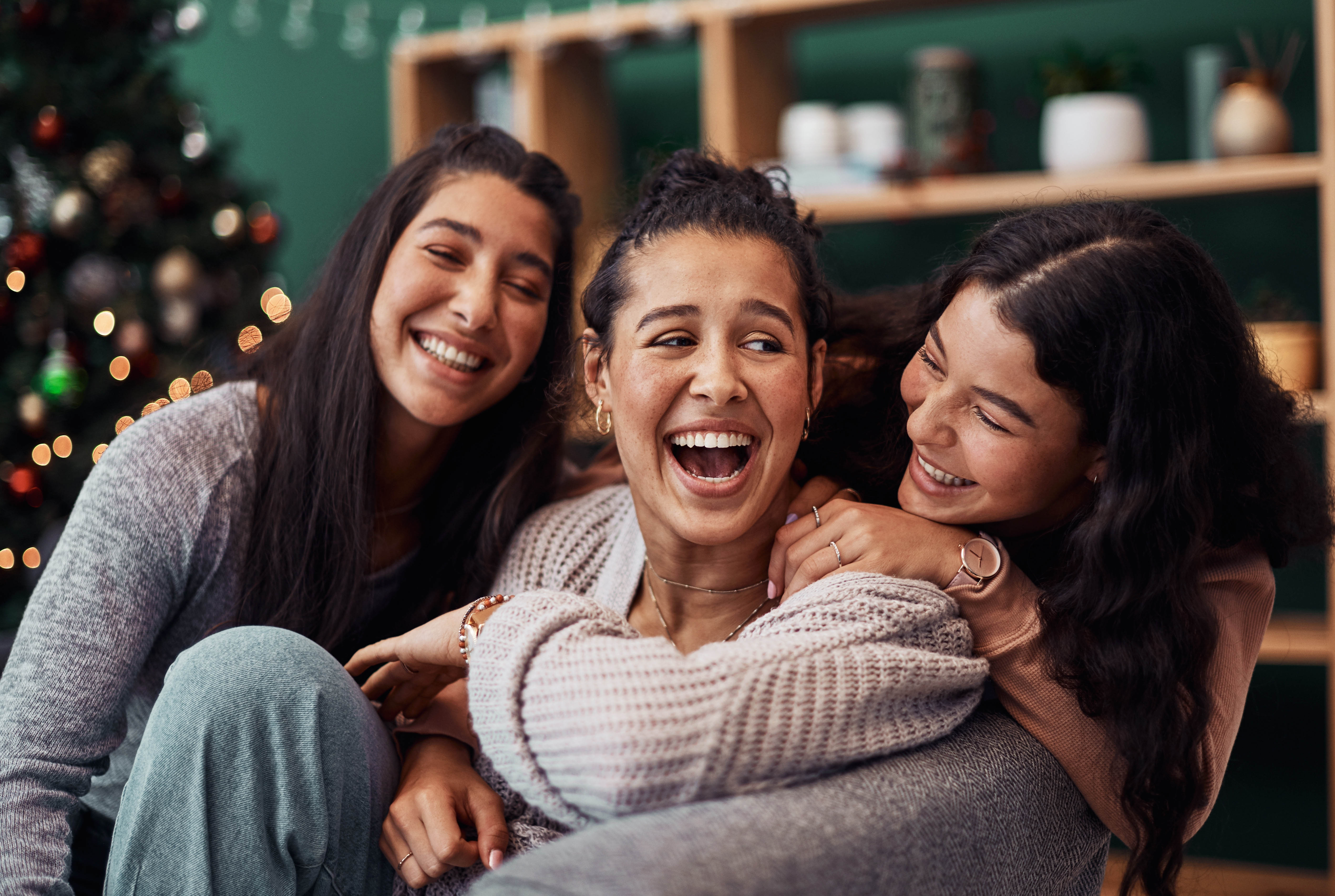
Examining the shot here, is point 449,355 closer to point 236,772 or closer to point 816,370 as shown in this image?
point 816,370

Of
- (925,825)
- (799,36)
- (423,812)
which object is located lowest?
(423,812)

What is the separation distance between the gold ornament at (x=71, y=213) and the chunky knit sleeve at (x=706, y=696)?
1824 mm

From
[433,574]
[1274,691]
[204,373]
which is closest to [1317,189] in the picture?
[1274,691]

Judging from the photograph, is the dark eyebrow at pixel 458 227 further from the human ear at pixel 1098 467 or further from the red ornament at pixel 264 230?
the red ornament at pixel 264 230

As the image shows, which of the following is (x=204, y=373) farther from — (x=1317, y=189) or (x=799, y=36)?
(x=1317, y=189)

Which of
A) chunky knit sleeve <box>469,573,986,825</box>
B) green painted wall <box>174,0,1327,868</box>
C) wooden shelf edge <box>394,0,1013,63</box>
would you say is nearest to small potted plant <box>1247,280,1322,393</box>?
green painted wall <box>174,0,1327,868</box>

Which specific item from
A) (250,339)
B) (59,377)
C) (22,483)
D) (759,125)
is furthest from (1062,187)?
(22,483)

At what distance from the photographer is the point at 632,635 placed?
1.17 m

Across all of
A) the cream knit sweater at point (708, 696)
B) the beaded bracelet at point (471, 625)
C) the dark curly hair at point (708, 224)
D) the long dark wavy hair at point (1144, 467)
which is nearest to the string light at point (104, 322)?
the dark curly hair at point (708, 224)

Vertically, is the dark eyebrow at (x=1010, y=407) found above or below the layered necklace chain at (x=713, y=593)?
above

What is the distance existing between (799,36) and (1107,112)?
39.4 inches

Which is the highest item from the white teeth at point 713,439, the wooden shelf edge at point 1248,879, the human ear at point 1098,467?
the white teeth at point 713,439

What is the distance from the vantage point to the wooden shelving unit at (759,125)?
2.47 meters

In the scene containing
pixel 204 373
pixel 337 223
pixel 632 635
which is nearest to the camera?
pixel 632 635
